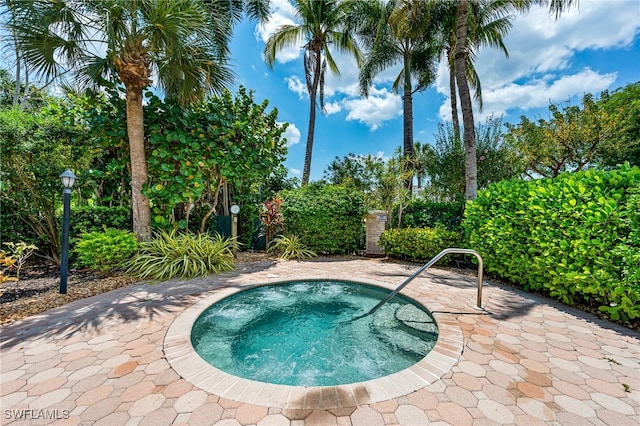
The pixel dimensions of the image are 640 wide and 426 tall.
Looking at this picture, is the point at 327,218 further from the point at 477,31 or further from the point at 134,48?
the point at 477,31

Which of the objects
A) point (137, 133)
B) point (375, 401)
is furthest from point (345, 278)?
point (137, 133)

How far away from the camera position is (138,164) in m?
5.90

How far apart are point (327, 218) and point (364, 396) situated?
6332 mm

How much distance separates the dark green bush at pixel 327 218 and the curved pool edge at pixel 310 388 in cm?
549

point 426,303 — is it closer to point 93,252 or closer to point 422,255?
point 422,255

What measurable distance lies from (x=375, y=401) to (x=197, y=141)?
656 centimetres

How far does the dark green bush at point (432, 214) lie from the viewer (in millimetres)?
7750

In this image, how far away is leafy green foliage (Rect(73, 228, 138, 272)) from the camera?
5.02 meters

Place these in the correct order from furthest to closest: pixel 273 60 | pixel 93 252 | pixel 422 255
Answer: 1. pixel 273 60
2. pixel 422 255
3. pixel 93 252

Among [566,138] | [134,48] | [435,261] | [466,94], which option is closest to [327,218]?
[435,261]

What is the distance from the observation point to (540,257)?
4281 mm

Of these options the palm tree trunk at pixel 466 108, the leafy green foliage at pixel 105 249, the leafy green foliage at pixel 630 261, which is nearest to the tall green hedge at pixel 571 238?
the leafy green foliage at pixel 630 261

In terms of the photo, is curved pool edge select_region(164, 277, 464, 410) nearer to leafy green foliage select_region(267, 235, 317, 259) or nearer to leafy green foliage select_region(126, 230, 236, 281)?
leafy green foliage select_region(126, 230, 236, 281)

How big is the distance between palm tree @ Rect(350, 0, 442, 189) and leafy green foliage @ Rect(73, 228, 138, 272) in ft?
30.5
